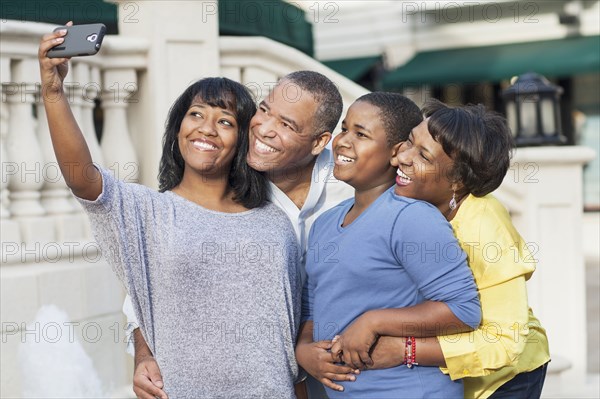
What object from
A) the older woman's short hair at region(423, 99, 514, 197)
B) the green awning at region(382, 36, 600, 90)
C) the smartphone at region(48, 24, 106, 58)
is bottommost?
the older woman's short hair at region(423, 99, 514, 197)

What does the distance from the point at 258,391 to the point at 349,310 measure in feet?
1.08

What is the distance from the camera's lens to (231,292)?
94.5 inches

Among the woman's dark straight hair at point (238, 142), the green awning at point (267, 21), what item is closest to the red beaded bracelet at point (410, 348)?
the woman's dark straight hair at point (238, 142)

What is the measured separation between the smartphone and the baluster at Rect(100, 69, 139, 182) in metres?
1.72

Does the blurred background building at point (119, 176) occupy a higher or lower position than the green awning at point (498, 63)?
lower

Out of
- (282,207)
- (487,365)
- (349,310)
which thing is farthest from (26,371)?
(487,365)

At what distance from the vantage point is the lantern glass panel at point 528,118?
5.14m

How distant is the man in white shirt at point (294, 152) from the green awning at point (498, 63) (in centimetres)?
1063

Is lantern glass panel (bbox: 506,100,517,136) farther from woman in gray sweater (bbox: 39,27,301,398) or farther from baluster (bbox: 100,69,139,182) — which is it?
woman in gray sweater (bbox: 39,27,301,398)

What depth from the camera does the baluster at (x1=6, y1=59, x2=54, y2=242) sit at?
3.46 meters

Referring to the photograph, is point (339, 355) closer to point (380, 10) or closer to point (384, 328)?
point (384, 328)

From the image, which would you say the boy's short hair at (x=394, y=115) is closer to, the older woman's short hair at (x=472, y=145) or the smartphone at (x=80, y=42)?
the older woman's short hair at (x=472, y=145)

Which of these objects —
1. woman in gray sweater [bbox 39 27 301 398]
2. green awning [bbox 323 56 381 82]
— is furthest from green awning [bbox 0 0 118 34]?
green awning [bbox 323 56 381 82]

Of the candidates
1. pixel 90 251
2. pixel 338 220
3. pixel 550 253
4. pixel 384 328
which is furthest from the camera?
pixel 550 253
